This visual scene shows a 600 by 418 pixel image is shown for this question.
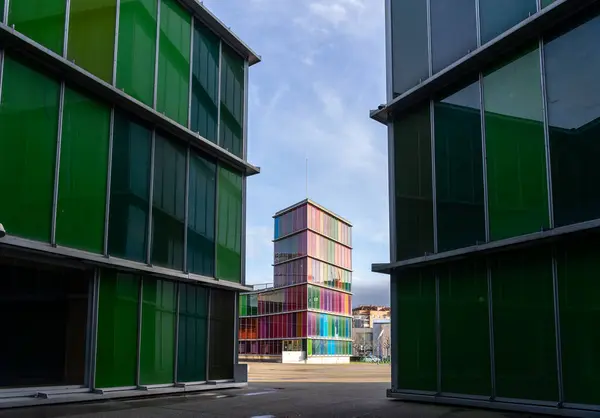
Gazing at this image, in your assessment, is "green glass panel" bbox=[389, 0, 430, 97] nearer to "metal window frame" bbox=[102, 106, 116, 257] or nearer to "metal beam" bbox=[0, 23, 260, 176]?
"metal beam" bbox=[0, 23, 260, 176]

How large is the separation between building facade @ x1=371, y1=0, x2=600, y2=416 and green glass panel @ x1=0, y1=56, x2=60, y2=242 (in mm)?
8819

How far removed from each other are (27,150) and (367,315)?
130898mm

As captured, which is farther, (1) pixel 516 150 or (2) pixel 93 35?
(2) pixel 93 35

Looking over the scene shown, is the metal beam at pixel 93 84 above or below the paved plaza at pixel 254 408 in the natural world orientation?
above

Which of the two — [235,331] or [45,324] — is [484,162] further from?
[45,324]

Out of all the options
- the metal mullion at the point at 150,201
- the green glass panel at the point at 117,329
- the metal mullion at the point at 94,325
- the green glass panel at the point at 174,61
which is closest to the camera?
the metal mullion at the point at 94,325

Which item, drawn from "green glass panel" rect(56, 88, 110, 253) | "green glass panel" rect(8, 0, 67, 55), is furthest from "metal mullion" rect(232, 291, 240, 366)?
"green glass panel" rect(8, 0, 67, 55)

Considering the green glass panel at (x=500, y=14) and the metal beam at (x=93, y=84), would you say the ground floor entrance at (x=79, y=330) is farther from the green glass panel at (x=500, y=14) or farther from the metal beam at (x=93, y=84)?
the green glass panel at (x=500, y=14)

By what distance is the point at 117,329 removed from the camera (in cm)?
1441

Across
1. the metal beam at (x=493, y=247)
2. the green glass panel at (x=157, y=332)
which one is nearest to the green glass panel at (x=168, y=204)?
the green glass panel at (x=157, y=332)

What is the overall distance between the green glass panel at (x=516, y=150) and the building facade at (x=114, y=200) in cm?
860

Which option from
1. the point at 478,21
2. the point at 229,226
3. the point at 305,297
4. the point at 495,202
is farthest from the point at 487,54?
the point at 305,297

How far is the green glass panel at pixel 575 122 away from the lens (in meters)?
11.2

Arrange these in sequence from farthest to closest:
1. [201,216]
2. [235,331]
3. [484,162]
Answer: [235,331] → [201,216] → [484,162]
